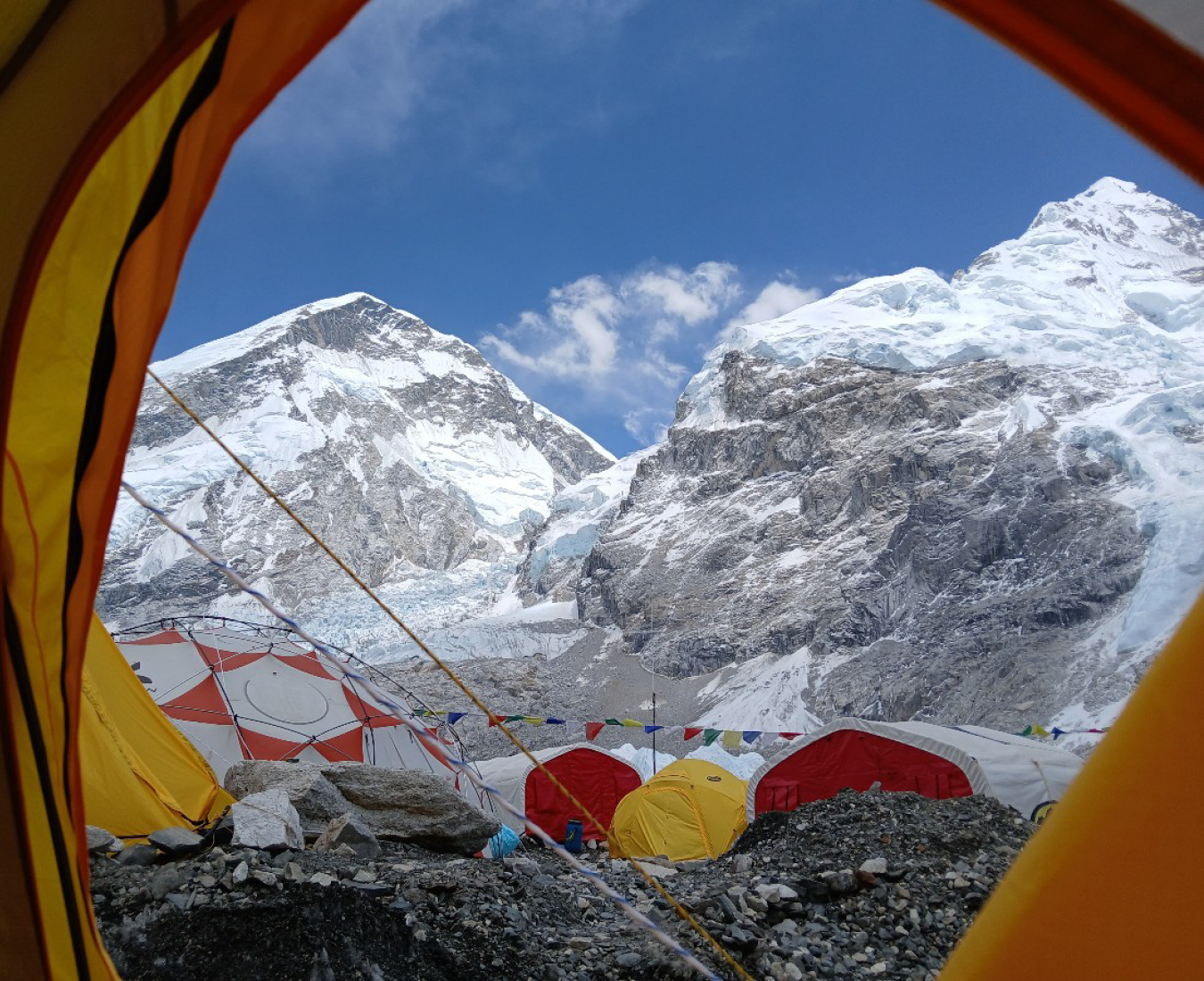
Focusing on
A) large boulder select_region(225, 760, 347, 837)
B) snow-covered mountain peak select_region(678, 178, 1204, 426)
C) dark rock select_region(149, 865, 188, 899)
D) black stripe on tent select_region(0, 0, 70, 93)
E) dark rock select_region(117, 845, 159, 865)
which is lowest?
dark rock select_region(149, 865, 188, 899)

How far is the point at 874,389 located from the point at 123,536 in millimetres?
98381

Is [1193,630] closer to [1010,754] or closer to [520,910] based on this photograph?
[520,910]

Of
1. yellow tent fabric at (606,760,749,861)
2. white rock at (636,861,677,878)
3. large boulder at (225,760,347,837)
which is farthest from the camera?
yellow tent fabric at (606,760,749,861)

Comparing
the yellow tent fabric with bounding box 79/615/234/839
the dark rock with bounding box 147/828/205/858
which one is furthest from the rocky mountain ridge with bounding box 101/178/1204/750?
the yellow tent fabric with bounding box 79/615/234/839

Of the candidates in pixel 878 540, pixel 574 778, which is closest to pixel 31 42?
pixel 574 778

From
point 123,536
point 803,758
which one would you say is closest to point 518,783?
point 803,758

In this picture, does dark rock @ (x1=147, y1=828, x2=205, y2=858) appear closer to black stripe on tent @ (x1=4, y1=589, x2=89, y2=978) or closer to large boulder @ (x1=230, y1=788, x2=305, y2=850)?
large boulder @ (x1=230, y1=788, x2=305, y2=850)

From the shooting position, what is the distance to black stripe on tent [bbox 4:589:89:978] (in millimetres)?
1796

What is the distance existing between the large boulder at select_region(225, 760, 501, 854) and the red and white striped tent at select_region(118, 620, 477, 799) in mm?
4717

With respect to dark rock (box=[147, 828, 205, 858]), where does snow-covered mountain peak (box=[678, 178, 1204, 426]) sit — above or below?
above

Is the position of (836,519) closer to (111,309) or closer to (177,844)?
(177,844)

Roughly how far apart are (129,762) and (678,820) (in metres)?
9.22

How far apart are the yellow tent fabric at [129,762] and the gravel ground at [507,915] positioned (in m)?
1.16

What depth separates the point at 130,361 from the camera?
73.0 inches
